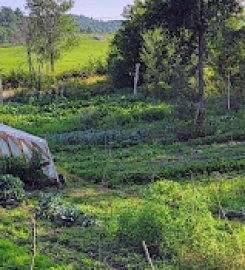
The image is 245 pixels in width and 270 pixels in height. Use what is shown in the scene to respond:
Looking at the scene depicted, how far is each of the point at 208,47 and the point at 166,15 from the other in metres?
9.12

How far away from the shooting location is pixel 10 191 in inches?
566

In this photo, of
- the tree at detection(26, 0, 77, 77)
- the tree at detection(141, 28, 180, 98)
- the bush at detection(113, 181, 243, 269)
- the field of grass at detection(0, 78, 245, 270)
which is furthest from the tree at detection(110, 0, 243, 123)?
the tree at detection(26, 0, 77, 77)

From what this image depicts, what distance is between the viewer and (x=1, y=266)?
9.58 metres

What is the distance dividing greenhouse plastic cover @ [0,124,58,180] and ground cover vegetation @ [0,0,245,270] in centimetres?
55

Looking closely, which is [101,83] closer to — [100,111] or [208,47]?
[208,47]

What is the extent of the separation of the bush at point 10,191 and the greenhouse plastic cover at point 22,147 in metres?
2.58

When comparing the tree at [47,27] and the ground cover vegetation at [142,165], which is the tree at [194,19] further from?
the tree at [47,27]

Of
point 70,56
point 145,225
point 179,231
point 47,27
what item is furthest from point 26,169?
Answer: point 70,56

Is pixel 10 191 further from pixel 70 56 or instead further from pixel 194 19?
pixel 70 56

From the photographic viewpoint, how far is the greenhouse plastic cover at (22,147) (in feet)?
57.6

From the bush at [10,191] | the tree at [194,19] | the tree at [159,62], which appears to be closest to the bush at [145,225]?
the bush at [10,191]

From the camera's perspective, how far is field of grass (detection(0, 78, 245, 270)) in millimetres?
9484

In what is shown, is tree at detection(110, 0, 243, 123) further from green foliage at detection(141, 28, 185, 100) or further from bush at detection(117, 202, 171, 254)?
bush at detection(117, 202, 171, 254)

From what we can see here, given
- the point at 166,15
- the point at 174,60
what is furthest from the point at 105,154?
the point at 174,60
